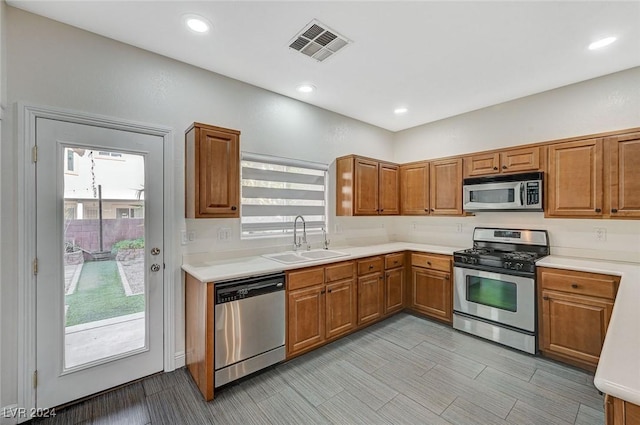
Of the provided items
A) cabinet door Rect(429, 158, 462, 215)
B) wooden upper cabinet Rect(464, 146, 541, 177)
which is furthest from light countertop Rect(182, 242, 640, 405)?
wooden upper cabinet Rect(464, 146, 541, 177)

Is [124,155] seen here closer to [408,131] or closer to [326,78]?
[326,78]

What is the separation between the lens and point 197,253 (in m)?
2.68

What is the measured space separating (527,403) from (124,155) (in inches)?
150

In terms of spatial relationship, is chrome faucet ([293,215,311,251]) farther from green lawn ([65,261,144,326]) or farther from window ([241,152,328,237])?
green lawn ([65,261,144,326])

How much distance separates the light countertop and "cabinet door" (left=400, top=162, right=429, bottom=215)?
24.9 inches

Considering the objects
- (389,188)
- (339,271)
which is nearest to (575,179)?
(389,188)

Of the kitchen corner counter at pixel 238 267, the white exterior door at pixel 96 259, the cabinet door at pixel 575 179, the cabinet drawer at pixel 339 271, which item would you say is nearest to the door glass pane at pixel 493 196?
the cabinet door at pixel 575 179

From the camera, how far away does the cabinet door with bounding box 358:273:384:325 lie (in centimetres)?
325

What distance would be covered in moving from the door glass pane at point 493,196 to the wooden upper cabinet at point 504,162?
0.24m

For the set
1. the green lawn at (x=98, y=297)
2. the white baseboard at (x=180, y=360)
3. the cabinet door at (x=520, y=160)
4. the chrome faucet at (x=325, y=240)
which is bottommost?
the white baseboard at (x=180, y=360)

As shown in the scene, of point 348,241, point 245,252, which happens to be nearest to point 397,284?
point 348,241

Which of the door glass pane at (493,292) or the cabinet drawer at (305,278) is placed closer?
the cabinet drawer at (305,278)

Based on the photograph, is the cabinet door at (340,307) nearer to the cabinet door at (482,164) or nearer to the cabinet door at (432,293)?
the cabinet door at (432,293)

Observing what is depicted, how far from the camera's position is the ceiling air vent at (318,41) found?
84.3 inches
